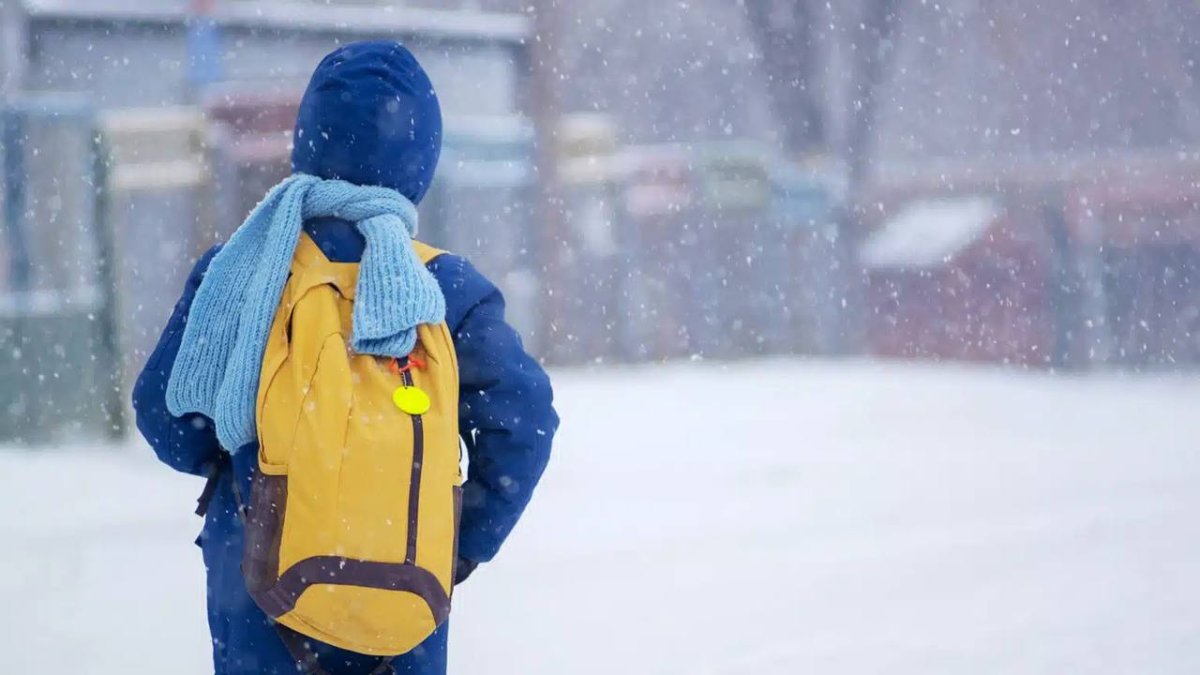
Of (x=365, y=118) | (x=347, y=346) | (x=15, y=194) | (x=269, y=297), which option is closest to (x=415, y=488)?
(x=347, y=346)

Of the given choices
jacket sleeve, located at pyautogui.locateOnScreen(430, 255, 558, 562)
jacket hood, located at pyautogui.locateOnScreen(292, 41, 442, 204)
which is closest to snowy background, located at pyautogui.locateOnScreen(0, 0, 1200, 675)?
jacket sleeve, located at pyautogui.locateOnScreen(430, 255, 558, 562)

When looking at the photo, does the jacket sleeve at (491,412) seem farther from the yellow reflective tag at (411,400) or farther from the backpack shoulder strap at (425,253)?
the yellow reflective tag at (411,400)

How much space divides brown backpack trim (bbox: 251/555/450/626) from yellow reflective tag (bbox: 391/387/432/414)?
205mm

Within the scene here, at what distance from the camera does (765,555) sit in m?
6.14

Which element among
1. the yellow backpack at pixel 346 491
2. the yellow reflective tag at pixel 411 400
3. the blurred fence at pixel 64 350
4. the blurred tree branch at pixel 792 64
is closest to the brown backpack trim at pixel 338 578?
the yellow backpack at pixel 346 491

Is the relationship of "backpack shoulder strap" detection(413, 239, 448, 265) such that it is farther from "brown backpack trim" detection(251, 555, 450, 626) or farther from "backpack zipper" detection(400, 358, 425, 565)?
"brown backpack trim" detection(251, 555, 450, 626)

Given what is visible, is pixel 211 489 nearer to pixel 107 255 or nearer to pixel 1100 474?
pixel 107 255

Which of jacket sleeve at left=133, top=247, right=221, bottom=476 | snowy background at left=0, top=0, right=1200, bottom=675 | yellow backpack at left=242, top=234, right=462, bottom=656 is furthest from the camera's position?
snowy background at left=0, top=0, right=1200, bottom=675

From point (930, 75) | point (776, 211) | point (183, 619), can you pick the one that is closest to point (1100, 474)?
point (183, 619)

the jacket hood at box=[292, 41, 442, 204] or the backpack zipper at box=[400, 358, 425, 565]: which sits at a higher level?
the jacket hood at box=[292, 41, 442, 204]

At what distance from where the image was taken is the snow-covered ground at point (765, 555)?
4547mm

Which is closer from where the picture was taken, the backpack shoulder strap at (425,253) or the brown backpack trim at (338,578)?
the brown backpack trim at (338,578)

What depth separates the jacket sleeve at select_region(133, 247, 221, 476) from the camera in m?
2.05

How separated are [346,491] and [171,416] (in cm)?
37
